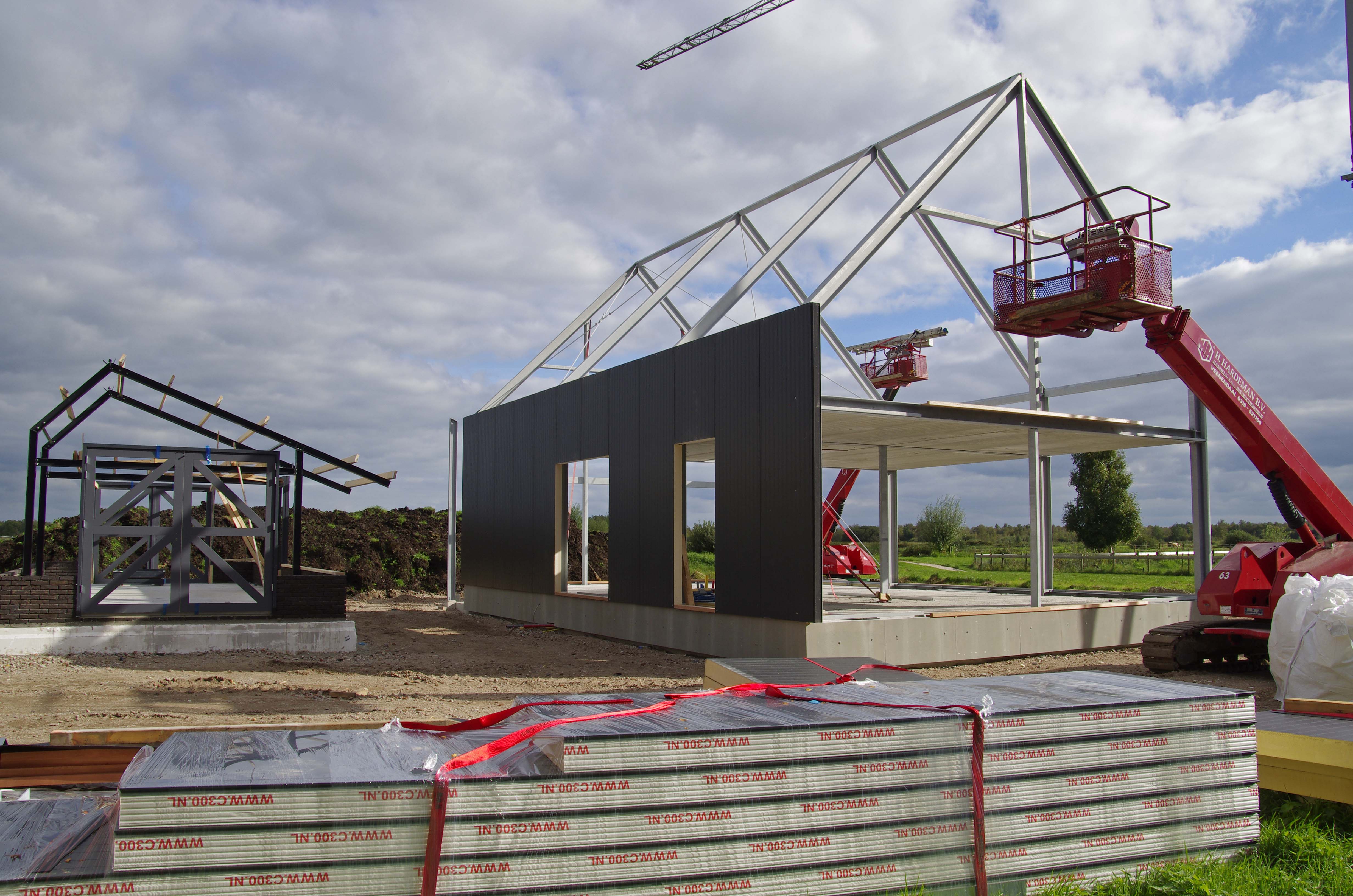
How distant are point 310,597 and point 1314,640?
1242 centimetres

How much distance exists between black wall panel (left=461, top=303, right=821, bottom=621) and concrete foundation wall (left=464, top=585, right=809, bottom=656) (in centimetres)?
19

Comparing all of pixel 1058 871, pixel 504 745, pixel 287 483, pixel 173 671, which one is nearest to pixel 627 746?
pixel 504 745

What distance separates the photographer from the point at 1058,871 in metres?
3.65

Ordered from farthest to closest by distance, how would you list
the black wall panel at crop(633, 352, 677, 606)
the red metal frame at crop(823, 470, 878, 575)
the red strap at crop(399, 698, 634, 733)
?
the red metal frame at crop(823, 470, 878, 575) → the black wall panel at crop(633, 352, 677, 606) → the red strap at crop(399, 698, 634, 733)

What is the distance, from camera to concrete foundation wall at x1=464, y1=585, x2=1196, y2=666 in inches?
435

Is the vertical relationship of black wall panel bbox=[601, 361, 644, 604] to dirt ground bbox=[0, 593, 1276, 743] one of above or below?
above

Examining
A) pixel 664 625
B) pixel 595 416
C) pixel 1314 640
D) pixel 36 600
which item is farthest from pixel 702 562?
pixel 1314 640

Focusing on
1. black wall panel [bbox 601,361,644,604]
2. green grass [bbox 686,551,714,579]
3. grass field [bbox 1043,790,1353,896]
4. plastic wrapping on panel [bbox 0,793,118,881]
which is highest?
black wall panel [bbox 601,361,644,604]

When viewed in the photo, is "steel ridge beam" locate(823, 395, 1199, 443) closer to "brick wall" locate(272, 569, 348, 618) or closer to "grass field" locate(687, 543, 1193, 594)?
"grass field" locate(687, 543, 1193, 594)

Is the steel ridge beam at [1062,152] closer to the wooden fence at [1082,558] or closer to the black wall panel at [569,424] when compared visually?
the black wall panel at [569,424]

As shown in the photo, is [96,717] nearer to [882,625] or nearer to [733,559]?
[733,559]

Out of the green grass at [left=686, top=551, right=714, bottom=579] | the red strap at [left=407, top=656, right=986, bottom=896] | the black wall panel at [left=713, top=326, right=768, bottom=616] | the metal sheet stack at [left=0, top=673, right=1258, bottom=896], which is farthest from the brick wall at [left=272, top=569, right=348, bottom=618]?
the green grass at [left=686, top=551, right=714, bottom=579]

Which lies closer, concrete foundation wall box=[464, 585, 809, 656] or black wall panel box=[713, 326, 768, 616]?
concrete foundation wall box=[464, 585, 809, 656]

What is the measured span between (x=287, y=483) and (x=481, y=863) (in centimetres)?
1684
